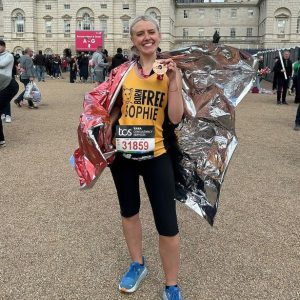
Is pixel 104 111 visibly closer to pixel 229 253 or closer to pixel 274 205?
pixel 229 253

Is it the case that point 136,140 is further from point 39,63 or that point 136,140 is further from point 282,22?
point 282,22

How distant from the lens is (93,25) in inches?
3078

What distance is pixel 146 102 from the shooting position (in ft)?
8.08

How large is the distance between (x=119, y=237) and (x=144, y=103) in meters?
1.61

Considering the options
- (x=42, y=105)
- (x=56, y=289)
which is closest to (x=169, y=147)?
(x=56, y=289)

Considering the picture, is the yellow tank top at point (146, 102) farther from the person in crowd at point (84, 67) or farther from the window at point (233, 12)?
the window at point (233, 12)

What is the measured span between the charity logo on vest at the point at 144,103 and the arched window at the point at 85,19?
79553 millimetres

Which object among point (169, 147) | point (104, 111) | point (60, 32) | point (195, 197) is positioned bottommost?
point (195, 197)

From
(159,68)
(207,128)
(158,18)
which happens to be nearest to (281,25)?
(158,18)

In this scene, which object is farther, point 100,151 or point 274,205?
point 274,205

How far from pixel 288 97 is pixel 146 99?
15.3 m

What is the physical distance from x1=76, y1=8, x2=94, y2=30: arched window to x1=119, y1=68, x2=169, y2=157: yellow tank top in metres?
79.5

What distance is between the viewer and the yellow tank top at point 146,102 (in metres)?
2.44

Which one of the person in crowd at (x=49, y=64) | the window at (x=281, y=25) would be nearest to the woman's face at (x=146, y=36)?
the person in crowd at (x=49, y=64)
